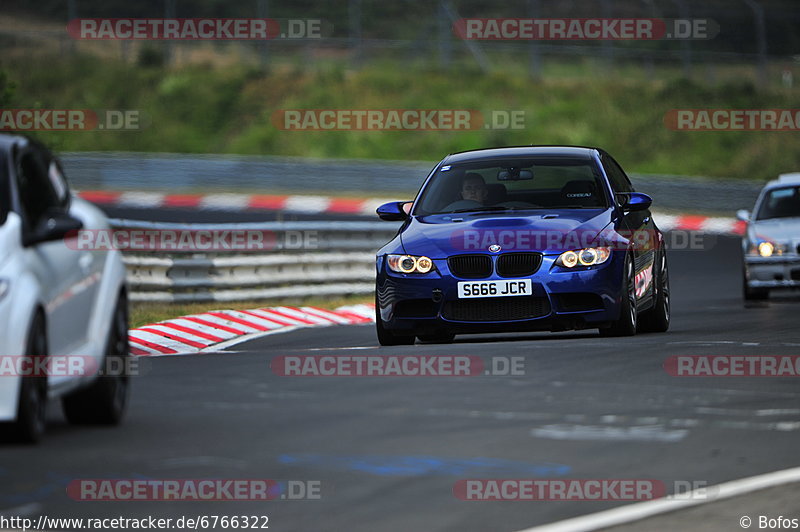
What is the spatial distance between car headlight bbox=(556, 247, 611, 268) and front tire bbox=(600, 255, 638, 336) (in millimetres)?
287

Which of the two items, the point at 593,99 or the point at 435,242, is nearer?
the point at 435,242

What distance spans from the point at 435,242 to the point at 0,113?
9.31m

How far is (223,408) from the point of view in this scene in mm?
9117

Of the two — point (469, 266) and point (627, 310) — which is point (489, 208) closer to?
point (469, 266)

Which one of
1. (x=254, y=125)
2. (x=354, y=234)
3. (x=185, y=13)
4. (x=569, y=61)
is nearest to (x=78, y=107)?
(x=254, y=125)

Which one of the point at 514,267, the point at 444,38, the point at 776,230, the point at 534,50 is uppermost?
the point at 444,38

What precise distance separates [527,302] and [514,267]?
0.93ft

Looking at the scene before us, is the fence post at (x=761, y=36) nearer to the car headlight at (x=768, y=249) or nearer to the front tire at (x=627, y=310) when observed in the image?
the car headlight at (x=768, y=249)

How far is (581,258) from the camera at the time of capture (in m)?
12.6

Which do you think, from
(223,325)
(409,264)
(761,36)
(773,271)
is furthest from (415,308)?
(761,36)

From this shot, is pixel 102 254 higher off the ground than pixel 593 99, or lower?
lower

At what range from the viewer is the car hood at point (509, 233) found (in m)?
12.6

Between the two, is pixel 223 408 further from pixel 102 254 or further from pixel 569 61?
pixel 569 61

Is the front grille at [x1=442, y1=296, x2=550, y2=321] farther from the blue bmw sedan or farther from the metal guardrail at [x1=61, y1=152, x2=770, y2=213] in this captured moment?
the metal guardrail at [x1=61, y1=152, x2=770, y2=213]
